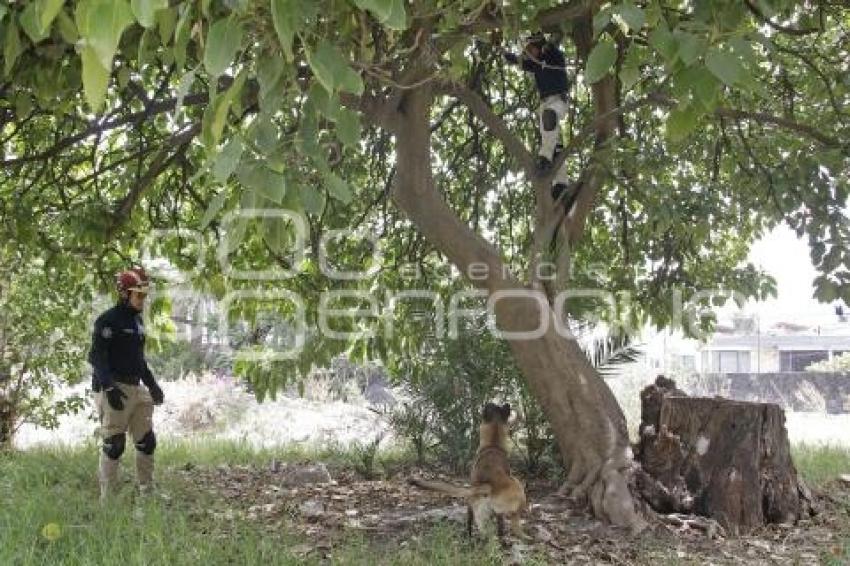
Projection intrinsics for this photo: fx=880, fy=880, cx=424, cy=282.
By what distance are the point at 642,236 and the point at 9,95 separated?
18.2 ft

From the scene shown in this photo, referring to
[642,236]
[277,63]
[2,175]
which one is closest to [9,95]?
[2,175]

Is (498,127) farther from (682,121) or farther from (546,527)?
(682,121)

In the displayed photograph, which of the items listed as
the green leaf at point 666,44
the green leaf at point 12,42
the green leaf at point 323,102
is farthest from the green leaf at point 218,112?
the green leaf at point 12,42

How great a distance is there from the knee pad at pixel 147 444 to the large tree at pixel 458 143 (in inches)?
56.4

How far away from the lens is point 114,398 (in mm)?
6320

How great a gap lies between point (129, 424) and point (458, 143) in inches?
165

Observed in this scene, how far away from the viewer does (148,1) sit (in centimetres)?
151

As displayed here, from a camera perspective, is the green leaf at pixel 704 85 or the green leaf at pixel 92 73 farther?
the green leaf at pixel 704 85

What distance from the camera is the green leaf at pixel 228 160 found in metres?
1.82

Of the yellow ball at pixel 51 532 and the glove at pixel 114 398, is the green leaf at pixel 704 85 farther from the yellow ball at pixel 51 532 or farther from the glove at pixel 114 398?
the glove at pixel 114 398

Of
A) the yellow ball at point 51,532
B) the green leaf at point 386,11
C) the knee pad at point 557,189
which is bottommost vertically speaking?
the yellow ball at point 51,532

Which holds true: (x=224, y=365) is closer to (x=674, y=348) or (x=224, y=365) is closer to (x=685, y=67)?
(x=674, y=348)

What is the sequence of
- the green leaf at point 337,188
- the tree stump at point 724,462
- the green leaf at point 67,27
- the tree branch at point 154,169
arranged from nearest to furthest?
the green leaf at point 337,188
the green leaf at point 67,27
the tree stump at point 724,462
the tree branch at point 154,169

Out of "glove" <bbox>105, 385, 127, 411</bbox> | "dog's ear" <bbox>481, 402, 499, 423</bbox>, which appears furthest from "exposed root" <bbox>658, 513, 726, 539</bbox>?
"glove" <bbox>105, 385, 127, 411</bbox>
